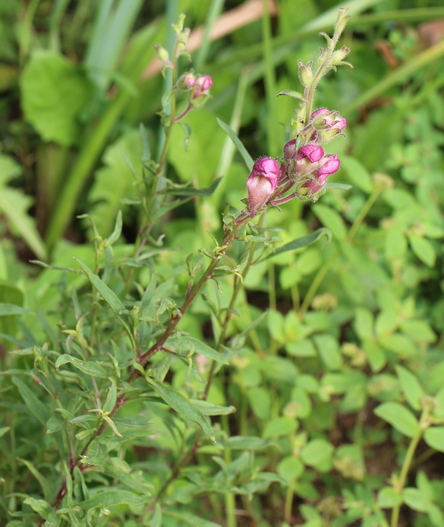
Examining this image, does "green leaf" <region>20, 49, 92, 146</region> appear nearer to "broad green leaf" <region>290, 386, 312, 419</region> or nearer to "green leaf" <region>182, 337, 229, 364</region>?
"broad green leaf" <region>290, 386, 312, 419</region>

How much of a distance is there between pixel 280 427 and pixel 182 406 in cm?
57

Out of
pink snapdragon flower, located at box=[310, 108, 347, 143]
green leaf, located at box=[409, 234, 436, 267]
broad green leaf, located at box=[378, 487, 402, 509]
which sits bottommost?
broad green leaf, located at box=[378, 487, 402, 509]

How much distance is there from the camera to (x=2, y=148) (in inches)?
81.2

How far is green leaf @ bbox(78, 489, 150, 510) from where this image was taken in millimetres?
694

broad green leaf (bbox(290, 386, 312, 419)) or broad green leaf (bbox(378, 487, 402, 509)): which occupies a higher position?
broad green leaf (bbox(290, 386, 312, 419))

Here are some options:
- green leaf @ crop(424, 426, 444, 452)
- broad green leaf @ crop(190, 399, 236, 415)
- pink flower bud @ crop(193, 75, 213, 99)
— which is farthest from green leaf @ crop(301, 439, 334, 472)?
pink flower bud @ crop(193, 75, 213, 99)

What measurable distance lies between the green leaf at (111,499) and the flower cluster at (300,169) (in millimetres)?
367

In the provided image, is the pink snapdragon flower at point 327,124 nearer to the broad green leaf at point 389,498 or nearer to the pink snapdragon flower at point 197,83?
the pink snapdragon flower at point 197,83

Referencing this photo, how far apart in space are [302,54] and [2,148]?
1067 mm

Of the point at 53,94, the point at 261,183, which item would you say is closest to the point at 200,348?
the point at 261,183

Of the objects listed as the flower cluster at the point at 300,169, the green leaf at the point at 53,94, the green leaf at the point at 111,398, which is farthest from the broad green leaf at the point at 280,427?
the green leaf at the point at 53,94

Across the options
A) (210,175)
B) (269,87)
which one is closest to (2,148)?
(210,175)

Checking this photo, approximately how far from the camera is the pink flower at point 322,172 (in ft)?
1.93

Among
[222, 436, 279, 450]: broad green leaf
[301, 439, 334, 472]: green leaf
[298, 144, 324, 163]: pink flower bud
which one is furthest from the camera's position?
[301, 439, 334, 472]: green leaf
